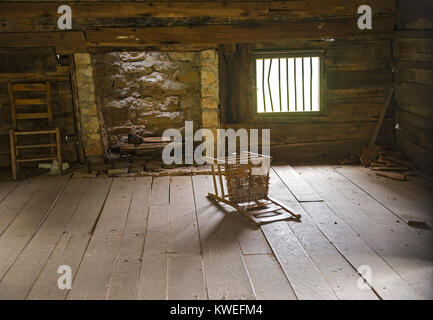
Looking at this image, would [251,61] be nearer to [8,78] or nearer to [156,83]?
[156,83]

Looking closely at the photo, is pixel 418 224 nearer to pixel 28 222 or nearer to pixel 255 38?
pixel 255 38

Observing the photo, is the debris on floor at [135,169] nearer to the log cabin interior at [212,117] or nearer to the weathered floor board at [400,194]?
the log cabin interior at [212,117]

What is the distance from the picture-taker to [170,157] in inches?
281

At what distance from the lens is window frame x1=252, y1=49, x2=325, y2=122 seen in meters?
6.74

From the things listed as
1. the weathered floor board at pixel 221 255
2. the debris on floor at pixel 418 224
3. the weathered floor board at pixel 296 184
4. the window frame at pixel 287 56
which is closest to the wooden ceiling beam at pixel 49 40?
the window frame at pixel 287 56

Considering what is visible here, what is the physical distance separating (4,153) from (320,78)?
4.67 m

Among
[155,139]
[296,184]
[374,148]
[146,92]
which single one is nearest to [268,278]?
[296,184]

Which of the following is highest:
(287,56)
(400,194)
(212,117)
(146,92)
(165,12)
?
(165,12)

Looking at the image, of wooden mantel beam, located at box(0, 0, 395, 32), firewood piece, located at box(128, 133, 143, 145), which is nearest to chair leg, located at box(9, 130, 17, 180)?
wooden mantel beam, located at box(0, 0, 395, 32)

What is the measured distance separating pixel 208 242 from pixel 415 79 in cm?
383

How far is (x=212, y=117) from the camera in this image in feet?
22.5

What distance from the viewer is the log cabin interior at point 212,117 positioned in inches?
183

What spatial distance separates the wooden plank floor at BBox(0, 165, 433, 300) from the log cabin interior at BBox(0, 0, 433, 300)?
33mm

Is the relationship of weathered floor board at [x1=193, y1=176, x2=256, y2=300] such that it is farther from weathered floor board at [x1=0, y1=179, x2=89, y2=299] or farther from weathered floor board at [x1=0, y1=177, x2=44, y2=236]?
weathered floor board at [x1=0, y1=177, x2=44, y2=236]
